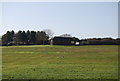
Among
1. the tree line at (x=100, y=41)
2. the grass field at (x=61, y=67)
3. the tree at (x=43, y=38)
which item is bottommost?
the grass field at (x=61, y=67)

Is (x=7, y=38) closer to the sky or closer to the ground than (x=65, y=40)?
closer to the sky

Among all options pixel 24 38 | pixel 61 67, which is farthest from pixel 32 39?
pixel 61 67

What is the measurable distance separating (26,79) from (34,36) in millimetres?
120681

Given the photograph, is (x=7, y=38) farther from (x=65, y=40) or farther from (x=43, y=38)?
(x=65, y=40)

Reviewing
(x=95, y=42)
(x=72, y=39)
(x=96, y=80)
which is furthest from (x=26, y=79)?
(x=72, y=39)

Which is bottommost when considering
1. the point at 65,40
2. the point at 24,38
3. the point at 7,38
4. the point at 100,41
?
the point at 100,41

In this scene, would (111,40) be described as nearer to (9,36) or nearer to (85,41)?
(85,41)

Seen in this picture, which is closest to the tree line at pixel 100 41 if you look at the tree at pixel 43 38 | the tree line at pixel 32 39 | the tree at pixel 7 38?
the tree line at pixel 32 39

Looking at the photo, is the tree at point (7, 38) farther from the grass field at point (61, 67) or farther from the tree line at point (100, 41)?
the grass field at point (61, 67)

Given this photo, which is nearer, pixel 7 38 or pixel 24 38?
pixel 7 38

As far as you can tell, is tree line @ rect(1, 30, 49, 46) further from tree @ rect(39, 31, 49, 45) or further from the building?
the building

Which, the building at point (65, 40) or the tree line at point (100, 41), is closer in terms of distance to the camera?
the tree line at point (100, 41)

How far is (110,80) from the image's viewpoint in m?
12.8

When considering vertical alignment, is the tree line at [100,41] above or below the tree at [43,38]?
below
